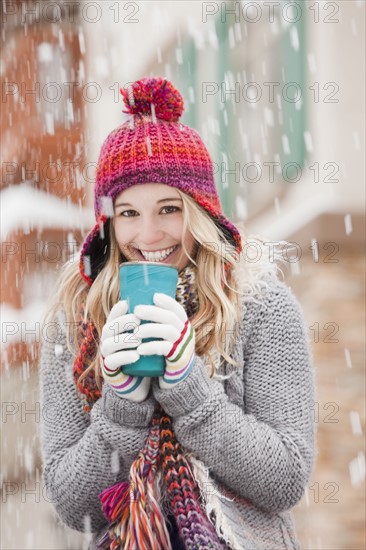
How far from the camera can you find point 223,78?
8211 mm

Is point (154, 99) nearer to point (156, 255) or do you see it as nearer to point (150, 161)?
point (150, 161)

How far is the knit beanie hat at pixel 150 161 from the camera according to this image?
299 cm

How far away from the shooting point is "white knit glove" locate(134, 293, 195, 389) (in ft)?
8.59

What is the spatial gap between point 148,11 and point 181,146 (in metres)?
6.99

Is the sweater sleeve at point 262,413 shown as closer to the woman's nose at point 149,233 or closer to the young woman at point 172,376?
the young woman at point 172,376

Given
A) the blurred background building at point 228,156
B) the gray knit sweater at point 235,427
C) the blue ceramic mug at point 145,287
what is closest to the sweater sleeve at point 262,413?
the gray knit sweater at point 235,427

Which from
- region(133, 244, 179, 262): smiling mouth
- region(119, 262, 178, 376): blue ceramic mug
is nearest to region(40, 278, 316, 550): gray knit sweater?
region(119, 262, 178, 376): blue ceramic mug

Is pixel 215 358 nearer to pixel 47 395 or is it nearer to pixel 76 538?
pixel 47 395

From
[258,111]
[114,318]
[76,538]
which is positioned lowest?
[76,538]

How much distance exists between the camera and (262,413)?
2922 millimetres

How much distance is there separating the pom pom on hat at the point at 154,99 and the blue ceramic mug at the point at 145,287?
68 centimetres

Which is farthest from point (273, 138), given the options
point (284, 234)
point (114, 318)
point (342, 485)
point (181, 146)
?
point (114, 318)

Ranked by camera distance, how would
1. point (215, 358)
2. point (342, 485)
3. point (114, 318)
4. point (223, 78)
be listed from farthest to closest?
1. point (223, 78)
2. point (342, 485)
3. point (215, 358)
4. point (114, 318)

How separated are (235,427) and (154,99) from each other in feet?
3.62
